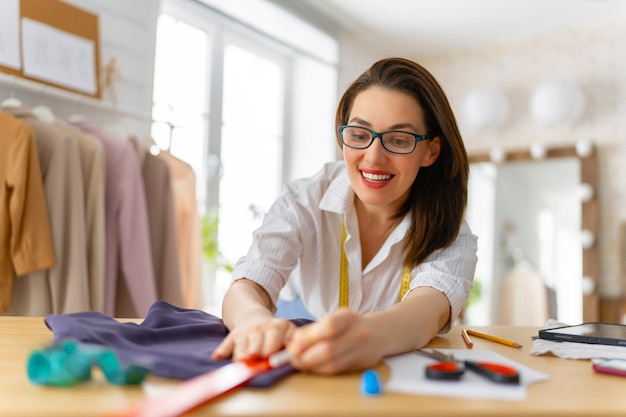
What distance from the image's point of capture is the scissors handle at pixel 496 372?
2.61 feet

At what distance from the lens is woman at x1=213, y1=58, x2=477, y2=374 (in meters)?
1.35

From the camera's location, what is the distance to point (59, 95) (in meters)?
2.78

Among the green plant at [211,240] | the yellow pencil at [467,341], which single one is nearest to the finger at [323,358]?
the yellow pencil at [467,341]

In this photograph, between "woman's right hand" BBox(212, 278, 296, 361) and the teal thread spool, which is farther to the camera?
"woman's right hand" BBox(212, 278, 296, 361)

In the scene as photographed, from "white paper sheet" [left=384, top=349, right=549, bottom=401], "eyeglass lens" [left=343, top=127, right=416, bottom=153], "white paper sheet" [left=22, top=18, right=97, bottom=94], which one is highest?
"white paper sheet" [left=22, top=18, right=97, bottom=94]

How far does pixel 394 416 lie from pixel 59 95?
2.53 metres

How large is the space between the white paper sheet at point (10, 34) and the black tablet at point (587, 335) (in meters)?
2.32

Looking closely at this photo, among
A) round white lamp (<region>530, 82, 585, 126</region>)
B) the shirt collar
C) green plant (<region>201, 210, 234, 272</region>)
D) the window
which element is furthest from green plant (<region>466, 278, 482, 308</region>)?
the shirt collar

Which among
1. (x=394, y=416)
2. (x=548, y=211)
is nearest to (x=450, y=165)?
(x=394, y=416)

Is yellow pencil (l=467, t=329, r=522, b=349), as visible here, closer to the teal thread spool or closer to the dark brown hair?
the dark brown hair

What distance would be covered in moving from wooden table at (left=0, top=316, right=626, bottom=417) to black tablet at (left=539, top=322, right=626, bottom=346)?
0.32 m

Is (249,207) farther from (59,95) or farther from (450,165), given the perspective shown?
(450,165)

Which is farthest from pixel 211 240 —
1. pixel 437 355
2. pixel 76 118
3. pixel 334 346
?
pixel 334 346

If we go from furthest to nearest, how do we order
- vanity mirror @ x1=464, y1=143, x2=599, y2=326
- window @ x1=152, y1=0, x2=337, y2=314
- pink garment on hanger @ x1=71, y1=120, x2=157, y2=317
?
1. vanity mirror @ x1=464, y1=143, x2=599, y2=326
2. window @ x1=152, y1=0, x2=337, y2=314
3. pink garment on hanger @ x1=71, y1=120, x2=157, y2=317
